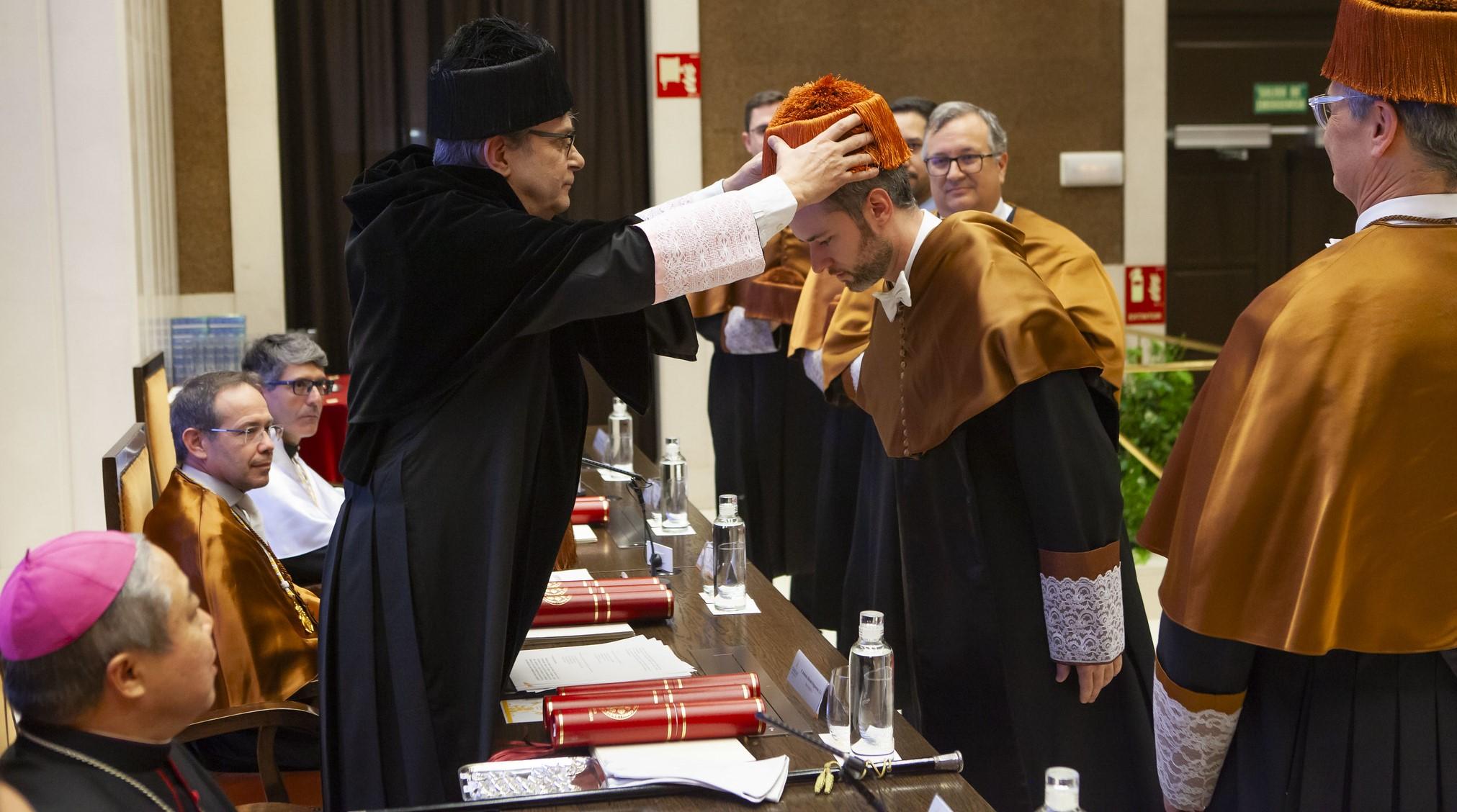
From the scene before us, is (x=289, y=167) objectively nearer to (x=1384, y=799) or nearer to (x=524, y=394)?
(x=524, y=394)

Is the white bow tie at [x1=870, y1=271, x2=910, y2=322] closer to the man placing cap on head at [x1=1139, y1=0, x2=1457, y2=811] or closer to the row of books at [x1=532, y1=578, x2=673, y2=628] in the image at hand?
the row of books at [x1=532, y1=578, x2=673, y2=628]

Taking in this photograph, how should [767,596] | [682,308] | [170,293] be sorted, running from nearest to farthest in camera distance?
[682,308] < [767,596] < [170,293]

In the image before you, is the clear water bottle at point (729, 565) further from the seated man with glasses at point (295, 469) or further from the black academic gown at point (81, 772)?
the seated man with glasses at point (295, 469)

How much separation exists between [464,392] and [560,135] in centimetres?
45

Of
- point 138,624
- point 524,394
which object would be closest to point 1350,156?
point 524,394

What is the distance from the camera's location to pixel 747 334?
18.0ft

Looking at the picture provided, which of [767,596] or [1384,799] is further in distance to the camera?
[767,596]

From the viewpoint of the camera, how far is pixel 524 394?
2.10m

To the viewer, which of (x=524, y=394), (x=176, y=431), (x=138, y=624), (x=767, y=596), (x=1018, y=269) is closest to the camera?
(x=138, y=624)

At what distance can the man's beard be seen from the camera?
2516mm

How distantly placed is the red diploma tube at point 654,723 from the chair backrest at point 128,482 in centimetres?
121

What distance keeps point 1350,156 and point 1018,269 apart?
81cm

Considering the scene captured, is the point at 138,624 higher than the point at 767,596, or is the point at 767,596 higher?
the point at 138,624

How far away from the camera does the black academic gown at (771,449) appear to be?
556cm
